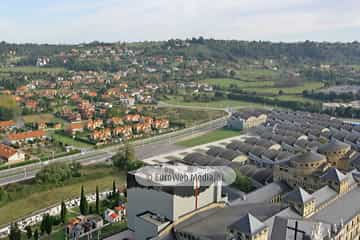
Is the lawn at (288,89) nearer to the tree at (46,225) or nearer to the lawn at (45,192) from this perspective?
the lawn at (45,192)

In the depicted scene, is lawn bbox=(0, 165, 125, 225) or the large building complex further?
lawn bbox=(0, 165, 125, 225)

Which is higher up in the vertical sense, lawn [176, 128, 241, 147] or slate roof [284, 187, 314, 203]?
slate roof [284, 187, 314, 203]

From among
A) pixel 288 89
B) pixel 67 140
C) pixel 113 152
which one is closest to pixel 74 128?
pixel 67 140

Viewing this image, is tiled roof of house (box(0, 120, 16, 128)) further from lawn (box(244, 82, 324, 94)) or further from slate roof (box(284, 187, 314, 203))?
lawn (box(244, 82, 324, 94))

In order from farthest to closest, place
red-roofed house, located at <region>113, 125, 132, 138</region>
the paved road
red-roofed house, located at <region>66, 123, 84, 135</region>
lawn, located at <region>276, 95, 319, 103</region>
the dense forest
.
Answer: the dense forest < lawn, located at <region>276, 95, 319, 103</region> < red-roofed house, located at <region>66, 123, 84, 135</region> < red-roofed house, located at <region>113, 125, 132, 138</region> < the paved road

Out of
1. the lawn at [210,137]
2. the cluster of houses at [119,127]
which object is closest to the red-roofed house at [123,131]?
the cluster of houses at [119,127]

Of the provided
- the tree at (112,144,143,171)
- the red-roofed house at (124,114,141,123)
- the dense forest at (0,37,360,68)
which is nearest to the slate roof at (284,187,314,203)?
the tree at (112,144,143,171)
